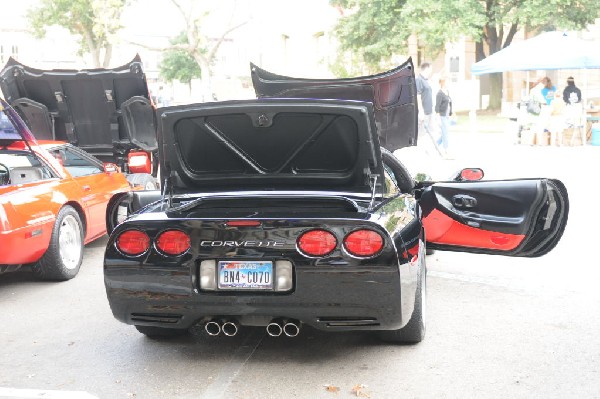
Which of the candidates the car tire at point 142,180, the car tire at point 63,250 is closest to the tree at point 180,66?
the car tire at point 142,180

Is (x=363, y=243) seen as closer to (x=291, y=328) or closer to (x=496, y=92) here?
(x=291, y=328)

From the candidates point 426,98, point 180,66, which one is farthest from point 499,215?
point 180,66

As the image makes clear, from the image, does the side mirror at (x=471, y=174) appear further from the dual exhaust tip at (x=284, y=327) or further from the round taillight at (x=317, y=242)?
the dual exhaust tip at (x=284, y=327)

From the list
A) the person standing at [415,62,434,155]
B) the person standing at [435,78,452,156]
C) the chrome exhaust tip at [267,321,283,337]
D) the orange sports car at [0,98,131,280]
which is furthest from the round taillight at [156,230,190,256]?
the person standing at [435,78,452,156]

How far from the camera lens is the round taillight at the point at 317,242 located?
4.15m

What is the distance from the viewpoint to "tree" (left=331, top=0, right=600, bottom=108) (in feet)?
105

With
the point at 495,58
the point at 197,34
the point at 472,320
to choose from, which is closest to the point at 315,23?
the point at 197,34

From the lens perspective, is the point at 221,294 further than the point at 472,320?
No

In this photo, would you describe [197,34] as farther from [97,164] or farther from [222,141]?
[222,141]

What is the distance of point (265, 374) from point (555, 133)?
1777 cm

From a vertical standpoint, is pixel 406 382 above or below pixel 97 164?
below

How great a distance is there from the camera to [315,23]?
5031cm

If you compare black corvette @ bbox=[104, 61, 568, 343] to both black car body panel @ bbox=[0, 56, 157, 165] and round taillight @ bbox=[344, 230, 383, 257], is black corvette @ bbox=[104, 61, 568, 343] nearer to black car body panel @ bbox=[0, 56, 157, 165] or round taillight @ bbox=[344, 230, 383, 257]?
round taillight @ bbox=[344, 230, 383, 257]

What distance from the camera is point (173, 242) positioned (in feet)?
14.0
